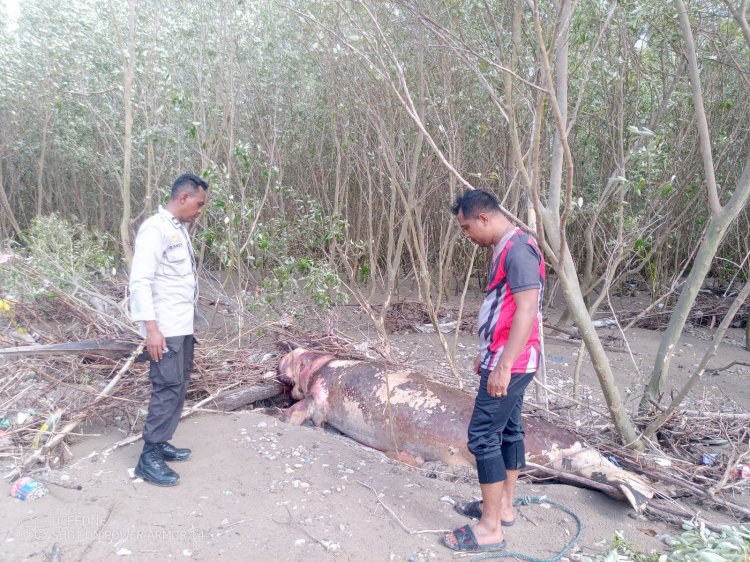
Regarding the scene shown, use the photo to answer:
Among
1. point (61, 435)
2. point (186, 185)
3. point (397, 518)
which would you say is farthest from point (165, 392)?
point (397, 518)

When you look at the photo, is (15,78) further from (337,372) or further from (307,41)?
(337,372)

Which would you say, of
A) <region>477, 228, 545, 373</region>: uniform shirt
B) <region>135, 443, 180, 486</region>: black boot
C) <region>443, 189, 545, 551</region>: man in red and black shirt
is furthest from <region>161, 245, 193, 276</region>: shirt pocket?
<region>477, 228, 545, 373</region>: uniform shirt

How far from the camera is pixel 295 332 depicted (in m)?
5.45

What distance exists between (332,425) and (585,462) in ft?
5.90

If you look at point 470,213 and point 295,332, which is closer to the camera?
point 470,213

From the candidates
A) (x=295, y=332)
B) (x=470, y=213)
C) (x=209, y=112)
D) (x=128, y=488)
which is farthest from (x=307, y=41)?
(x=128, y=488)

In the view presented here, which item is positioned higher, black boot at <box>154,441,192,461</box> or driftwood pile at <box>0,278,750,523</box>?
driftwood pile at <box>0,278,750,523</box>

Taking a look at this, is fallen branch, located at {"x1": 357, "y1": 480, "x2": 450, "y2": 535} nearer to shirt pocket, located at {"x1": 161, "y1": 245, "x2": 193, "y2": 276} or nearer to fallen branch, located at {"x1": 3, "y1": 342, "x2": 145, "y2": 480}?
shirt pocket, located at {"x1": 161, "y1": 245, "x2": 193, "y2": 276}

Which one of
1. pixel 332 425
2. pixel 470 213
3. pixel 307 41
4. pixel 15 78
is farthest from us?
pixel 15 78

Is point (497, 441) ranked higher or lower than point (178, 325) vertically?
lower

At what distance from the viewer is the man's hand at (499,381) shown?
2371 mm

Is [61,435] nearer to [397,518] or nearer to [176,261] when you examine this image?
[176,261]

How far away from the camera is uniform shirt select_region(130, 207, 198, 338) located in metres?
2.92

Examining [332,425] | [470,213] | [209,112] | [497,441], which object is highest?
[209,112]
